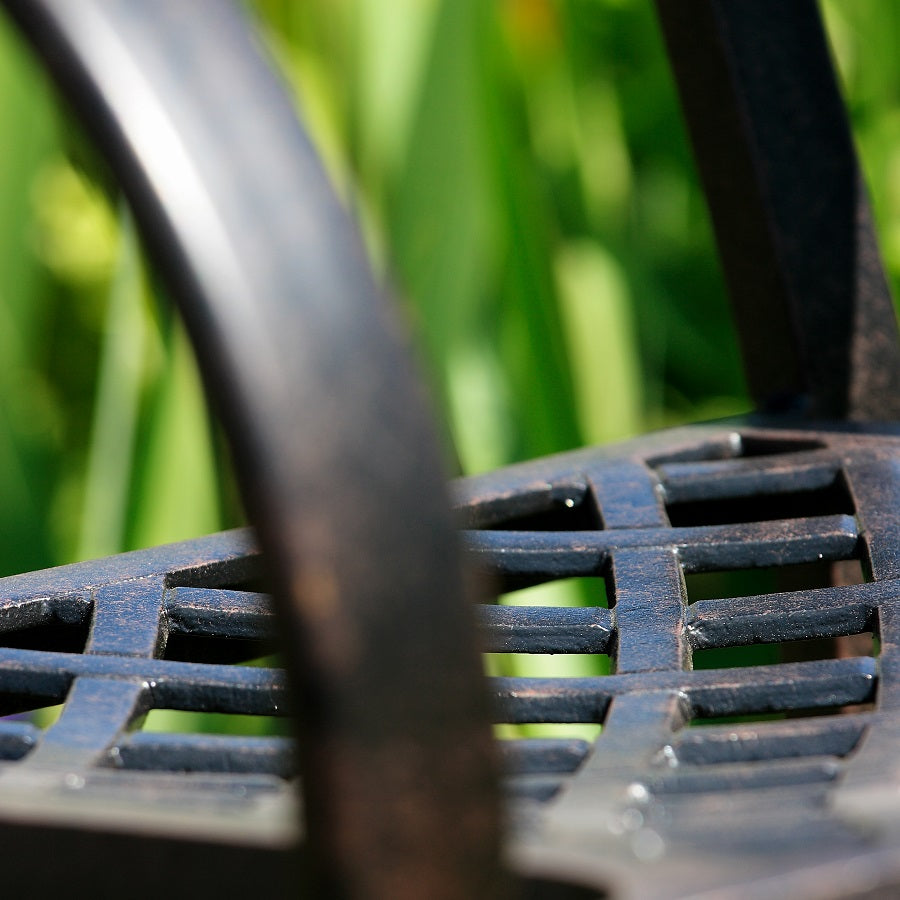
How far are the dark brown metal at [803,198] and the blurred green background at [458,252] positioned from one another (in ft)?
0.65

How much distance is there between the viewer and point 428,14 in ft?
3.51

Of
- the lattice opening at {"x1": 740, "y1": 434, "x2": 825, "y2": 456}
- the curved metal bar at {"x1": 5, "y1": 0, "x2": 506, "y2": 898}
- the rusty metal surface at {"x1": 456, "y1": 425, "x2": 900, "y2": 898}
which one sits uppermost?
the curved metal bar at {"x1": 5, "y1": 0, "x2": 506, "y2": 898}

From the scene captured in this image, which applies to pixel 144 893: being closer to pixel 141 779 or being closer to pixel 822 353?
pixel 141 779

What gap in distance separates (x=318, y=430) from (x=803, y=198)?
0.52 metres

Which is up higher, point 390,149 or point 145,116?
point 390,149

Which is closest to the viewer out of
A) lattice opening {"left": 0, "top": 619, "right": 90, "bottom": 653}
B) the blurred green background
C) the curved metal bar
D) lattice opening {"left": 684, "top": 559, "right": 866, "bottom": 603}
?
the curved metal bar

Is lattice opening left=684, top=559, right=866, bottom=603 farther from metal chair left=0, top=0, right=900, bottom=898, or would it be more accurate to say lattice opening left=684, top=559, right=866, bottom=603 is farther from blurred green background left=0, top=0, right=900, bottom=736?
blurred green background left=0, top=0, right=900, bottom=736

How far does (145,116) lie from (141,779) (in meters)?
0.18

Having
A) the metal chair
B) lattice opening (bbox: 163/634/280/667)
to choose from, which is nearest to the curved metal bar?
the metal chair

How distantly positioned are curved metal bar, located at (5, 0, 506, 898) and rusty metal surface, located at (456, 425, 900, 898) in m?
0.04

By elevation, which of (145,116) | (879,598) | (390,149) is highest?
(390,149)

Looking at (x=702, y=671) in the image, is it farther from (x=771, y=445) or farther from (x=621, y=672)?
(x=771, y=445)

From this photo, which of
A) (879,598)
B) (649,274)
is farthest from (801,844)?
(649,274)

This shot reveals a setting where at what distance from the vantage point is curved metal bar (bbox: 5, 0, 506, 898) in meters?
0.17
